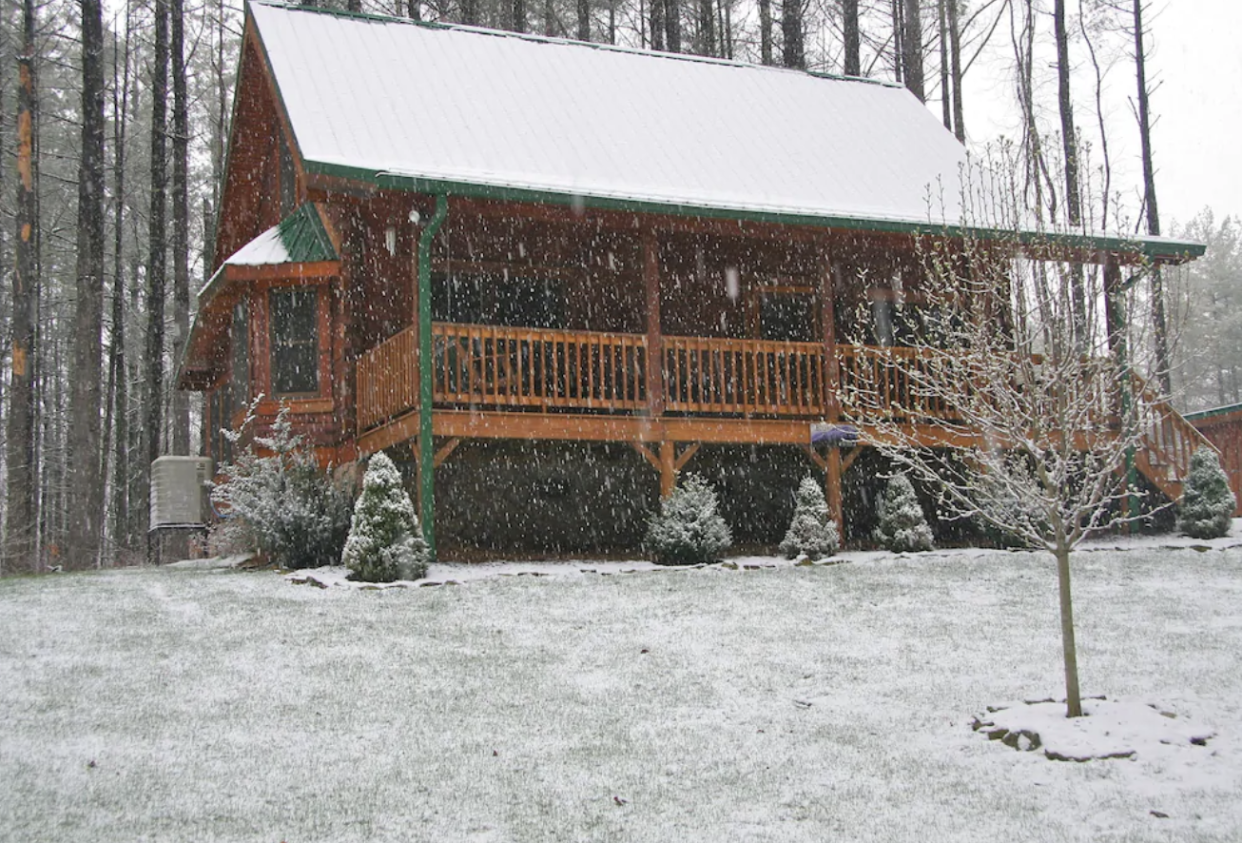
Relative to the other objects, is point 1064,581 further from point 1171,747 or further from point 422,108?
point 422,108

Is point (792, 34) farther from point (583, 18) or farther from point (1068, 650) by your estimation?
point (1068, 650)

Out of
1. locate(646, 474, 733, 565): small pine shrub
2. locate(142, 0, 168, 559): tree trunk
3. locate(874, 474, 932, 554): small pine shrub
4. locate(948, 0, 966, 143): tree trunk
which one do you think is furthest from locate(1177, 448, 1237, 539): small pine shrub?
locate(142, 0, 168, 559): tree trunk

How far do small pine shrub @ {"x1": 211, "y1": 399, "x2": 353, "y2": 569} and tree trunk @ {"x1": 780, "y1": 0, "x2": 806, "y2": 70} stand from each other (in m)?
15.2

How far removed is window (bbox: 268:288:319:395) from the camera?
16.0 meters

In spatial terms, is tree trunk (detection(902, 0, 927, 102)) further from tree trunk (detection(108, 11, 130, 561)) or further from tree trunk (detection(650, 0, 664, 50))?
tree trunk (detection(108, 11, 130, 561))

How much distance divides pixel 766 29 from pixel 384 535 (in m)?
19.8

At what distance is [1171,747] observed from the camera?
717 cm

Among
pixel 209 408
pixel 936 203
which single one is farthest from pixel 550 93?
pixel 209 408

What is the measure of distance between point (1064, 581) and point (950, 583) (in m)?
4.22

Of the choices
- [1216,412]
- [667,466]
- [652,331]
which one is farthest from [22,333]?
[1216,412]

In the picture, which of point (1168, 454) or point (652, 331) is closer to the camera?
point (652, 331)

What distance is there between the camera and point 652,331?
1462cm

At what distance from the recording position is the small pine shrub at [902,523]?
1419cm

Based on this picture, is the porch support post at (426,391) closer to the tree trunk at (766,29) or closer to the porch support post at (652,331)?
the porch support post at (652,331)
